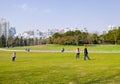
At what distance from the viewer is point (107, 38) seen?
146 m

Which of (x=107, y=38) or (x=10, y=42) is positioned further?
(x=10, y=42)

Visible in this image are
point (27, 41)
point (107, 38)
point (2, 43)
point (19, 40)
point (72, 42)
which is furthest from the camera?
point (27, 41)

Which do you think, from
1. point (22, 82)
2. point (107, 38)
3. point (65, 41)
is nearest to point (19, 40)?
point (65, 41)

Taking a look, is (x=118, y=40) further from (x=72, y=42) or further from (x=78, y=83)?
(x=78, y=83)

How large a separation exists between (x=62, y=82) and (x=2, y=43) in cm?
14720

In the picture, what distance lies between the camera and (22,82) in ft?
46.1

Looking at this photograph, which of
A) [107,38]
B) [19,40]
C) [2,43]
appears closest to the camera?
[107,38]

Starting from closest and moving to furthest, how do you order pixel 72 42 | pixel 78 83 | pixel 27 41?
pixel 78 83
pixel 72 42
pixel 27 41

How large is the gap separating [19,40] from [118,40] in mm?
66474

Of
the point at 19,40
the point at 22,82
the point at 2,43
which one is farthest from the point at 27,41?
the point at 22,82

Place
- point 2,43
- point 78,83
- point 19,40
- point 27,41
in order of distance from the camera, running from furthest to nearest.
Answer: point 27,41, point 19,40, point 2,43, point 78,83

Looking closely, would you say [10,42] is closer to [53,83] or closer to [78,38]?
[78,38]

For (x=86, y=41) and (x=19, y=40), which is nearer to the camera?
(x=86, y=41)

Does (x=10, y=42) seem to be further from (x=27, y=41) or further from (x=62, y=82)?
(x=62, y=82)
